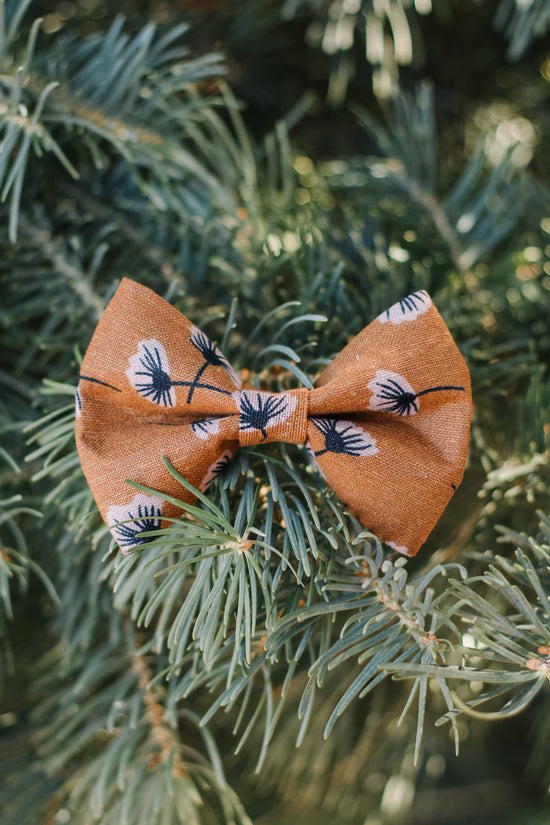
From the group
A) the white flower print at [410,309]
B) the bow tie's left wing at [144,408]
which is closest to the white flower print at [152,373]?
the bow tie's left wing at [144,408]

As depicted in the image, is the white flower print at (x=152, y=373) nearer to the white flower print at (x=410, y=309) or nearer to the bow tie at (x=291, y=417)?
the bow tie at (x=291, y=417)

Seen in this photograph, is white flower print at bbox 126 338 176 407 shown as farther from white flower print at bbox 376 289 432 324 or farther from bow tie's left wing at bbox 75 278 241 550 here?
white flower print at bbox 376 289 432 324

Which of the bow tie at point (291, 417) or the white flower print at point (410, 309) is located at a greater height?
the white flower print at point (410, 309)

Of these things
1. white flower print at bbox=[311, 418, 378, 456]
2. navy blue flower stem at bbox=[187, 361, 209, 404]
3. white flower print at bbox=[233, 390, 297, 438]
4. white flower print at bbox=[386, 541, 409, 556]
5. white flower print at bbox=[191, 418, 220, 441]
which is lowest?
white flower print at bbox=[386, 541, 409, 556]

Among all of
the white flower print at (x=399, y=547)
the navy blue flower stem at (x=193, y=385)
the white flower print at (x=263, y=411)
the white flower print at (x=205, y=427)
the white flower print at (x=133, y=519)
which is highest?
the navy blue flower stem at (x=193, y=385)

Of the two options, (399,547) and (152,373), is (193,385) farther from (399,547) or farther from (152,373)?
(399,547)

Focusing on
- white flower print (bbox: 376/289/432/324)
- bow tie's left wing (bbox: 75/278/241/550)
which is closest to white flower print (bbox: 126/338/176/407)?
bow tie's left wing (bbox: 75/278/241/550)

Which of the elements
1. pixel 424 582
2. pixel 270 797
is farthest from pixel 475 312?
pixel 270 797
